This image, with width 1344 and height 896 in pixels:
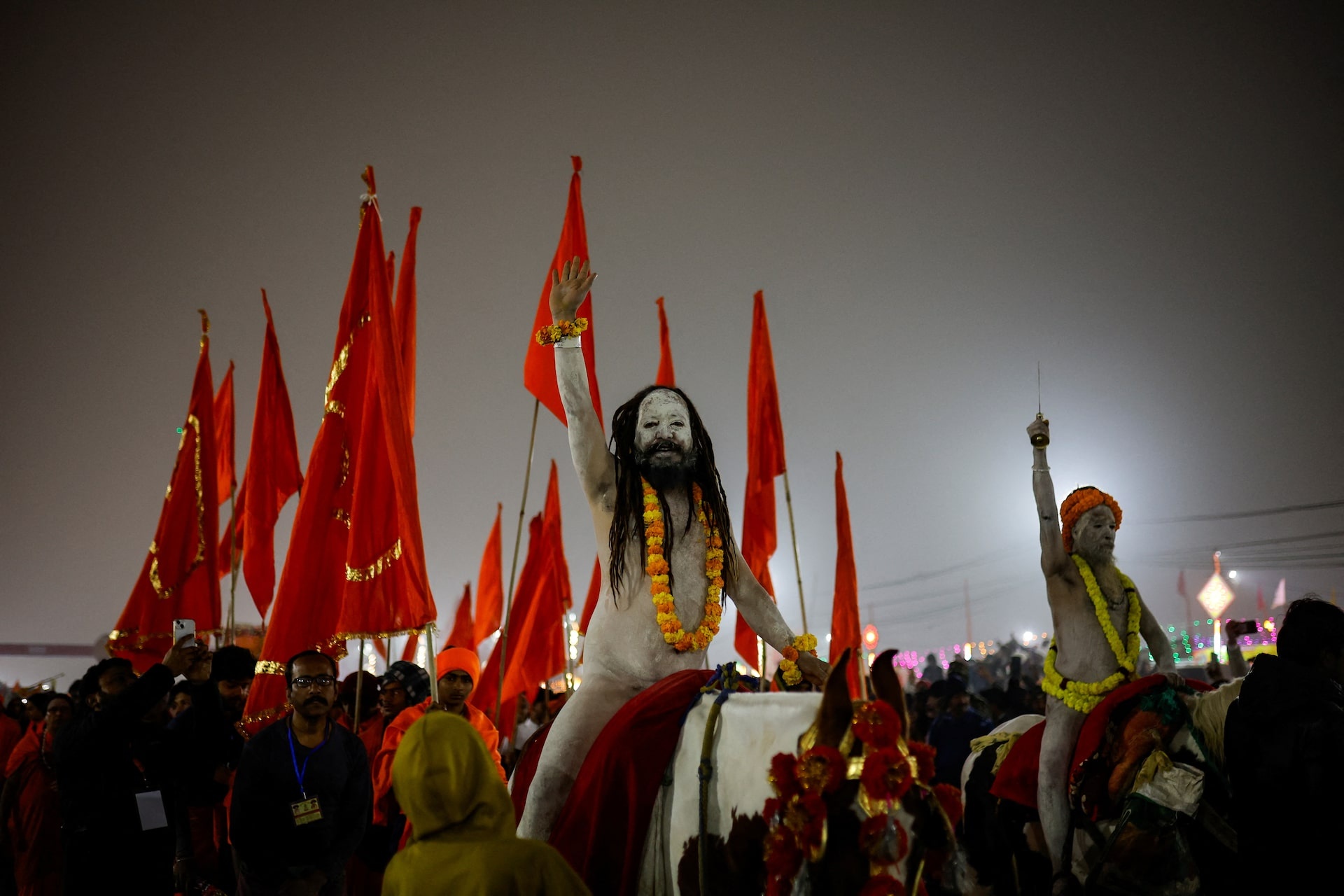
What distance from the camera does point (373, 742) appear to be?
27.3 ft

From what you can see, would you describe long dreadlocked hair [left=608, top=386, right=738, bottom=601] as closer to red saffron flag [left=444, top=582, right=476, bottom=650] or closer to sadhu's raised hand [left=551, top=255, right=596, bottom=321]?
sadhu's raised hand [left=551, top=255, right=596, bottom=321]

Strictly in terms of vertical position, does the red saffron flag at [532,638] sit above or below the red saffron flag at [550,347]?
below

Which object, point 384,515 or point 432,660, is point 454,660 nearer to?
point 384,515

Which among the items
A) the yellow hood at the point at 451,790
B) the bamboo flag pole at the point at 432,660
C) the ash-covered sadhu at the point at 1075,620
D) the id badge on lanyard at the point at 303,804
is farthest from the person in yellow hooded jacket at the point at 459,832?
the ash-covered sadhu at the point at 1075,620

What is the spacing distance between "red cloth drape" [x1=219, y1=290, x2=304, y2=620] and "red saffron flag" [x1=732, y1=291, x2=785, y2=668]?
5026 millimetres

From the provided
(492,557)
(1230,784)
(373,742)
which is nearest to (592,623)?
(1230,784)

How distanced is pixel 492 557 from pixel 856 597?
6715mm

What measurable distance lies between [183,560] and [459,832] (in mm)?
7491

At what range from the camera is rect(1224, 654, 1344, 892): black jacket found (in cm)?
463

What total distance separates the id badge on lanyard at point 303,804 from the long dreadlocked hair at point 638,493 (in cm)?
251

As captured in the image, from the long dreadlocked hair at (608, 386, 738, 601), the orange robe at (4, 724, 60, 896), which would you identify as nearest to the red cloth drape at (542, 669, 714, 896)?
the long dreadlocked hair at (608, 386, 738, 601)

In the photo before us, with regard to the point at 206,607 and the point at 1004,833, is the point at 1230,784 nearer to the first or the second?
the point at 1004,833

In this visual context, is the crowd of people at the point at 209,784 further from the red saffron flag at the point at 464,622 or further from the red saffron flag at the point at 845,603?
the red saffron flag at the point at 464,622

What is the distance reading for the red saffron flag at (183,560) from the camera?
8.99 m
